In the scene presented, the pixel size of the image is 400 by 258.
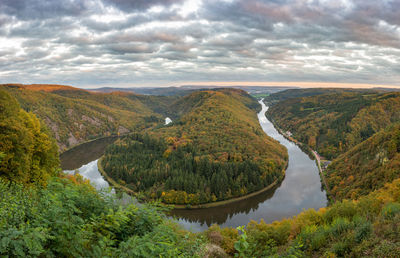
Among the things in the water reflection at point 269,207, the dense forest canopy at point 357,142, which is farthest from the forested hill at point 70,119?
the dense forest canopy at point 357,142

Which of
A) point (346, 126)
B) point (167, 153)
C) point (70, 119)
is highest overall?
point (346, 126)

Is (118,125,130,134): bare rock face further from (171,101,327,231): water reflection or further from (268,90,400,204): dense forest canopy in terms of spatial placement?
(171,101,327,231): water reflection

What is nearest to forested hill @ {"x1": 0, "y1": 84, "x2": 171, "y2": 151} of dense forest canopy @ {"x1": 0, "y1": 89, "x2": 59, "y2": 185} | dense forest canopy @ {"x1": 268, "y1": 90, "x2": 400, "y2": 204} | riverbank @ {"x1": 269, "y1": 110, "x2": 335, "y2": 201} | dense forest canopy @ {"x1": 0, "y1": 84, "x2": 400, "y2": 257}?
dense forest canopy @ {"x1": 0, "y1": 89, "x2": 59, "y2": 185}

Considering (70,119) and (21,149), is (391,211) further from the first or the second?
(70,119)

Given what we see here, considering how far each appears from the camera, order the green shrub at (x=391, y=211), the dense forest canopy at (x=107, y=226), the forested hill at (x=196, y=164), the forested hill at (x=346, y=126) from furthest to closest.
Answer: the forested hill at (x=346, y=126), the forested hill at (x=196, y=164), the green shrub at (x=391, y=211), the dense forest canopy at (x=107, y=226)

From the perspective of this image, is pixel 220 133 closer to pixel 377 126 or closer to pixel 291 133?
pixel 291 133

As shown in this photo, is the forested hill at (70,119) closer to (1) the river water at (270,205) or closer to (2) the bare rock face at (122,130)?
(2) the bare rock face at (122,130)

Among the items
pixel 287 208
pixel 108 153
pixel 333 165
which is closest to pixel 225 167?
pixel 287 208

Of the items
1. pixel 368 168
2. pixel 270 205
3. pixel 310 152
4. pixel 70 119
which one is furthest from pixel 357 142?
pixel 70 119
